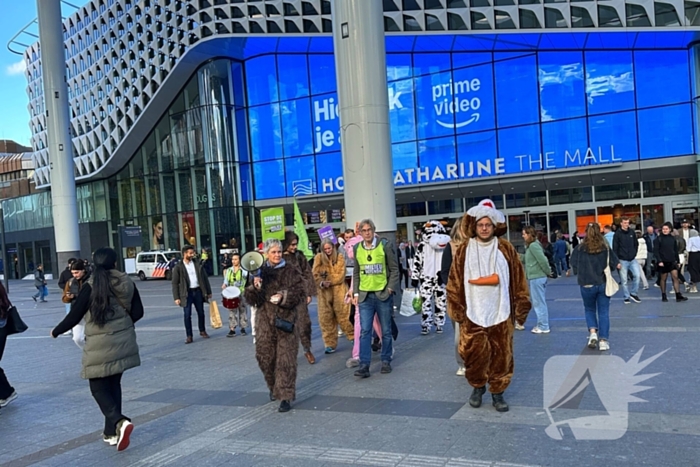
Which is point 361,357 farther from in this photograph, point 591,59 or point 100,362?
point 591,59

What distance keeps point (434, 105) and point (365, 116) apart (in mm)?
20182

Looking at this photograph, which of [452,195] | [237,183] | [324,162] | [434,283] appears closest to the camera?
[434,283]

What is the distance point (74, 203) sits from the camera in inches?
794

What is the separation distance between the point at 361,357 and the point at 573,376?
234 centimetres

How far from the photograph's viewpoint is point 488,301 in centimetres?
→ 527

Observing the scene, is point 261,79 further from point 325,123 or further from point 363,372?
point 363,372

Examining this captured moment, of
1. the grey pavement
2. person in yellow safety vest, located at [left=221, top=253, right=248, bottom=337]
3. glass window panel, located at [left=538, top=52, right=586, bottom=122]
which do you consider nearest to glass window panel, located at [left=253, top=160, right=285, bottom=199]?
glass window panel, located at [left=538, top=52, right=586, bottom=122]

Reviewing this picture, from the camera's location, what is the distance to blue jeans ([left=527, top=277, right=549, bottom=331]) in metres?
8.90

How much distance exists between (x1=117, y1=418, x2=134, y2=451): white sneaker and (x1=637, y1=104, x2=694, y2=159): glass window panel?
1004 inches

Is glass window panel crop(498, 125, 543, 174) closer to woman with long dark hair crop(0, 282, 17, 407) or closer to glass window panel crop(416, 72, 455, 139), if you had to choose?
glass window panel crop(416, 72, 455, 139)

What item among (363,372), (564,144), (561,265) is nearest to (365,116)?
(363,372)

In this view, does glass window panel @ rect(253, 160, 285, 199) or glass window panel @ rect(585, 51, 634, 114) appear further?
glass window panel @ rect(253, 160, 285, 199)

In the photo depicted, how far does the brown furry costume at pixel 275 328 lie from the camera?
589 centimetres

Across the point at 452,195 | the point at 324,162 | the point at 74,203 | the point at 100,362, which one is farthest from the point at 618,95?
the point at 100,362
